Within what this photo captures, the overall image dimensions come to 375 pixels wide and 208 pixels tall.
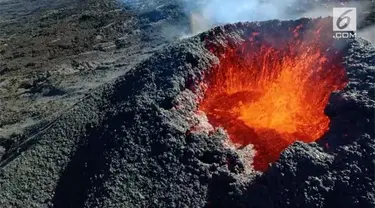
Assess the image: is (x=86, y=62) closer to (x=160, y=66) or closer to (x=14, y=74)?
(x=14, y=74)

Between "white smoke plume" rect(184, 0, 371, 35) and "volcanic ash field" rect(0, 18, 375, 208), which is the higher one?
"white smoke plume" rect(184, 0, 371, 35)

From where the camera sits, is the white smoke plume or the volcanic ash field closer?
the volcanic ash field

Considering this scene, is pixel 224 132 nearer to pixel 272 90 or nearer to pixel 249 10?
pixel 272 90

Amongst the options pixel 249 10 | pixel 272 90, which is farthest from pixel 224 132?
pixel 249 10

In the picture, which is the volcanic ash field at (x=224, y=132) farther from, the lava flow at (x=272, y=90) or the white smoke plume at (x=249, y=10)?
the white smoke plume at (x=249, y=10)

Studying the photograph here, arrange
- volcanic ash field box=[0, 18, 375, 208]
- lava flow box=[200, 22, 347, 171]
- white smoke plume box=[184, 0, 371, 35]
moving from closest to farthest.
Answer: volcanic ash field box=[0, 18, 375, 208] < lava flow box=[200, 22, 347, 171] < white smoke plume box=[184, 0, 371, 35]

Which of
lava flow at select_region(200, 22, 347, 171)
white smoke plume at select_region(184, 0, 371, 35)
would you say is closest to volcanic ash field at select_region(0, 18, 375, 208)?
lava flow at select_region(200, 22, 347, 171)

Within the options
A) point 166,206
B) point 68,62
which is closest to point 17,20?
point 68,62

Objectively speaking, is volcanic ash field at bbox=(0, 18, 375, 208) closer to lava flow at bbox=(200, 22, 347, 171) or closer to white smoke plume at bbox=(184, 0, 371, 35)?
lava flow at bbox=(200, 22, 347, 171)

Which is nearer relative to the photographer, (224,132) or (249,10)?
(224,132)
